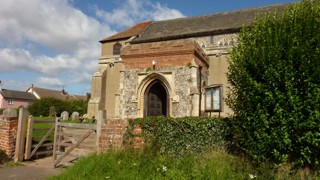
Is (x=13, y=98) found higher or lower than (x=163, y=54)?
higher

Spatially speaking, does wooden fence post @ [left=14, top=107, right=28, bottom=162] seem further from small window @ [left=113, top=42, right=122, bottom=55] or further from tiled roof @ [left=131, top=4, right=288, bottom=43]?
small window @ [left=113, top=42, right=122, bottom=55]

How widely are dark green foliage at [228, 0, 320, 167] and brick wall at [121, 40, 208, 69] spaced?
25.9 ft

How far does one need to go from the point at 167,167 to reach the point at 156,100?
376 inches

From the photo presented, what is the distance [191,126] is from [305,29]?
330 centimetres

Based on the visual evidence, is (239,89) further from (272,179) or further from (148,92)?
(148,92)

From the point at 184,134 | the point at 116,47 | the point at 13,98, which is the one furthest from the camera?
the point at 13,98

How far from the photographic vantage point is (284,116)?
17.1 feet

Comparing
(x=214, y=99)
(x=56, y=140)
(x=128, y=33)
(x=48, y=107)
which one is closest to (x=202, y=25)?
(x=128, y=33)

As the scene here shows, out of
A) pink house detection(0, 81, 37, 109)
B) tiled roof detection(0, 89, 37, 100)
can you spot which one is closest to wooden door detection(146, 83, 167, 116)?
pink house detection(0, 81, 37, 109)

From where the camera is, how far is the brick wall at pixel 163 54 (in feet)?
45.6

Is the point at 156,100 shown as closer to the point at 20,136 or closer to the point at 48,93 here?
the point at 20,136

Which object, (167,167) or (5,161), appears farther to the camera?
(5,161)

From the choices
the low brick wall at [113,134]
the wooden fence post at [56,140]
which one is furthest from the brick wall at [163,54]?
the low brick wall at [113,134]

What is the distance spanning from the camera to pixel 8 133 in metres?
9.13
